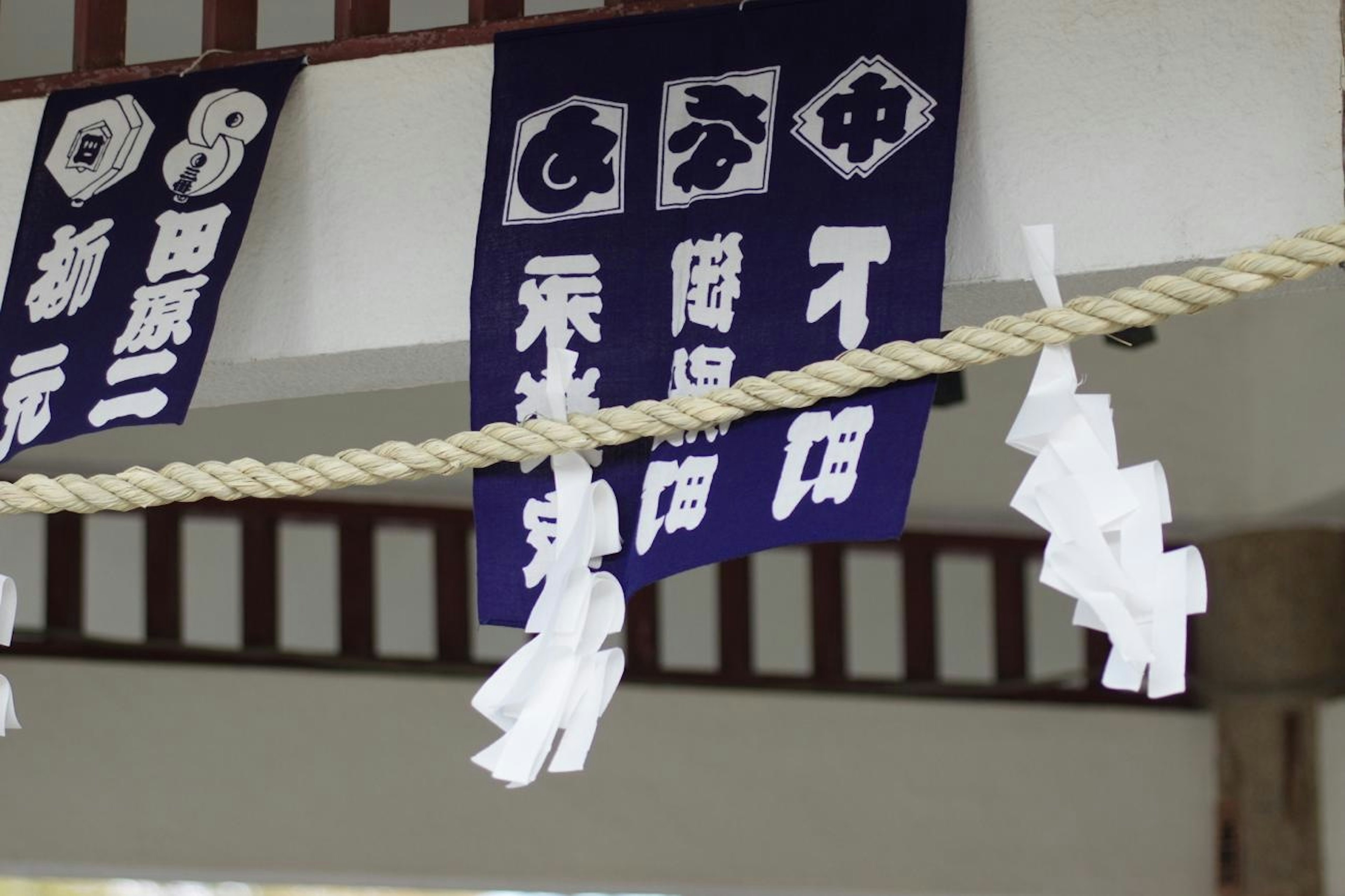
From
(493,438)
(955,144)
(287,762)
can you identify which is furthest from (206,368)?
(287,762)

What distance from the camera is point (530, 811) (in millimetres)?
5125

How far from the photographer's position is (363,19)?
272cm

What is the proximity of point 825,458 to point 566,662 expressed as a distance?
1.24 feet

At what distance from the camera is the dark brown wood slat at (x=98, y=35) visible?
2.82 meters

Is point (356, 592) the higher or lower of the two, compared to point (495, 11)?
lower

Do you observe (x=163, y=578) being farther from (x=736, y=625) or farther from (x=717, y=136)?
(x=717, y=136)

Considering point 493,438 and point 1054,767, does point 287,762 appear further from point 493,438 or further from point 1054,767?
point 493,438

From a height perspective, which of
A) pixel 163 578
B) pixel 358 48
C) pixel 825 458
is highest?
pixel 358 48

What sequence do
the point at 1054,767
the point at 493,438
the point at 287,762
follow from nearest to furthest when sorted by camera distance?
1. the point at 493,438
2. the point at 287,762
3. the point at 1054,767

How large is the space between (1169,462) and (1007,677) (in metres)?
0.82

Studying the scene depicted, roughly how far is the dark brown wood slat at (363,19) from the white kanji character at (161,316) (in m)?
0.44

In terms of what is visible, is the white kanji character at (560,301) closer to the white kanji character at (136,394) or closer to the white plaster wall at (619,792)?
the white kanji character at (136,394)

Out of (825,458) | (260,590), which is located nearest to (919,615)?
(260,590)

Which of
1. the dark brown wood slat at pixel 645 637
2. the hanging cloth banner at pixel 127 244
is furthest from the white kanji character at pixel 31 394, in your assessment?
the dark brown wood slat at pixel 645 637
